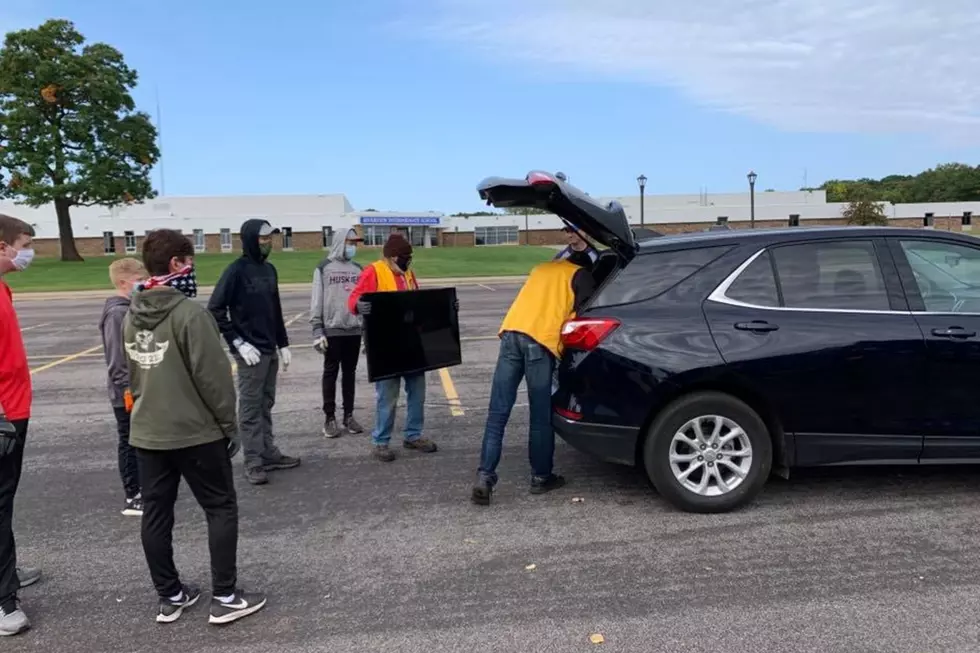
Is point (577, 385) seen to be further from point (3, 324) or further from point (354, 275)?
point (3, 324)

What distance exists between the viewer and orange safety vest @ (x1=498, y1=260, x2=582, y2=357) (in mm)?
4523

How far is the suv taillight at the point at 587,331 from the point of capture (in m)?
4.34

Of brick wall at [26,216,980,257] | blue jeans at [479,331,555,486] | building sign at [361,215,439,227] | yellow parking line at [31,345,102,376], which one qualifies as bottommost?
yellow parking line at [31,345,102,376]

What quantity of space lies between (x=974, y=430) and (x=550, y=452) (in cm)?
253

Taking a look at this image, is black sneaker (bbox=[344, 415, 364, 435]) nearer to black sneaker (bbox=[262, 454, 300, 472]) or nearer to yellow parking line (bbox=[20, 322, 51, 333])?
black sneaker (bbox=[262, 454, 300, 472])

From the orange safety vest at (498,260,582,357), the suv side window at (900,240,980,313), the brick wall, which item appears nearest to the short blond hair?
the orange safety vest at (498,260,582,357)

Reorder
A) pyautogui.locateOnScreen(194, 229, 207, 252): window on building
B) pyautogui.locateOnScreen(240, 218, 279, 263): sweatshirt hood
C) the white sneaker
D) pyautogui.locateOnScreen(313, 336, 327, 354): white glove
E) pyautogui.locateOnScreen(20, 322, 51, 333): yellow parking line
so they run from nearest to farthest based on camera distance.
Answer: the white sneaker < pyautogui.locateOnScreen(240, 218, 279, 263): sweatshirt hood < pyautogui.locateOnScreen(313, 336, 327, 354): white glove < pyautogui.locateOnScreen(20, 322, 51, 333): yellow parking line < pyautogui.locateOnScreen(194, 229, 207, 252): window on building

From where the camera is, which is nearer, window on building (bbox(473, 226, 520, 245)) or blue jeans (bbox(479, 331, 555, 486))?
blue jeans (bbox(479, 331, 555, 486))

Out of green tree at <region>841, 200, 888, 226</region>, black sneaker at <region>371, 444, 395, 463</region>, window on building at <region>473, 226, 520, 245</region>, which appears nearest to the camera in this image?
black sneaker at <region>371, 444, 395, 463</region>

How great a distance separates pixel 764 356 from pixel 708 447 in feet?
2.07

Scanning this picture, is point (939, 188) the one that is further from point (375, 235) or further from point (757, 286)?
point (757, 286)

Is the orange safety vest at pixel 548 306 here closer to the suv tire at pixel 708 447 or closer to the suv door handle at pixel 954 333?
the suv tire at pixel 708 447

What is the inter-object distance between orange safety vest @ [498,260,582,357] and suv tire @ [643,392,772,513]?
81 centimetres

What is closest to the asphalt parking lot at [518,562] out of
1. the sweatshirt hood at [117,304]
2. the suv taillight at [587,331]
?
the suv taillight at [587,331]
